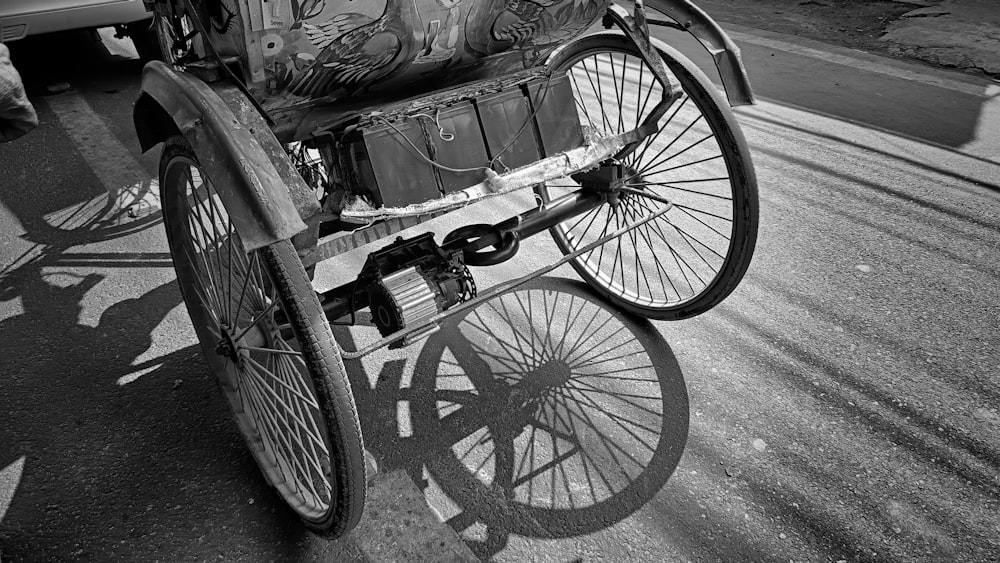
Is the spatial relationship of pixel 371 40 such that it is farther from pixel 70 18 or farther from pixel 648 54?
pixel 70 18

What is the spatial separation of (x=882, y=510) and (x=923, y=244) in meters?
1.94

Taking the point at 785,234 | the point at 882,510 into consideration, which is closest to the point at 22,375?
the point at 882,510

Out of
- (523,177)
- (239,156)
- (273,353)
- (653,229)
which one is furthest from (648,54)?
(273,353)

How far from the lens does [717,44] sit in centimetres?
244

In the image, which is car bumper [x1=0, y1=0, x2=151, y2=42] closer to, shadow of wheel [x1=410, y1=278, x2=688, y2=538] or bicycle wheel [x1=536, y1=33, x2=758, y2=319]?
bicycle wheel [x1=536, y1=33, x2=758, y2=319]

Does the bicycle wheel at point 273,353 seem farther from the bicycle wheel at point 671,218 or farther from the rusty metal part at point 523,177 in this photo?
the bicycle wheel at point 671,218

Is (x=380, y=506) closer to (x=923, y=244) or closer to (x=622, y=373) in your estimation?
(x=622, y=373)

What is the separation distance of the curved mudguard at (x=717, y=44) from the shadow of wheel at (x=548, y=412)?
1.05 m

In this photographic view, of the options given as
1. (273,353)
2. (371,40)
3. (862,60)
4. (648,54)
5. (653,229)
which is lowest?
(862,60)

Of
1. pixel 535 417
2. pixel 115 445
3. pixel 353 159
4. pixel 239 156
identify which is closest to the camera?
pixel 239 156

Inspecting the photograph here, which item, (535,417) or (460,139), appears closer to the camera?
(460,139)

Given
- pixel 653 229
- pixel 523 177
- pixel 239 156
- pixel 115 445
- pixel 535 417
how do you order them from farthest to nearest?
pixel 653 229 → pixel 535 417 → pixel 115 445 → pixel 523 177 → pixel 239 156

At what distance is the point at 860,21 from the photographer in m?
7.86

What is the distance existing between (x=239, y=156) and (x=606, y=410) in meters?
1.57
